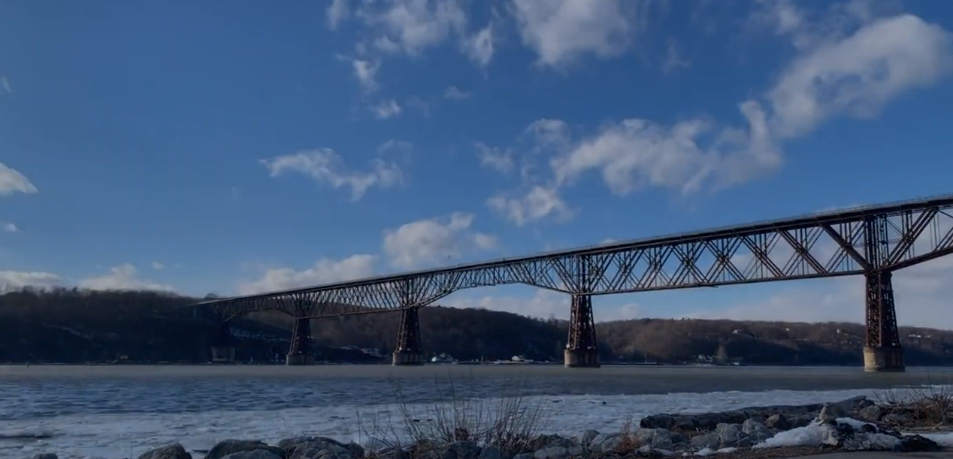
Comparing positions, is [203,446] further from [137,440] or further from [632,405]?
[632,405]

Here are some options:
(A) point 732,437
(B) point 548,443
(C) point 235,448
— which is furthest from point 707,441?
(C) point 235,448

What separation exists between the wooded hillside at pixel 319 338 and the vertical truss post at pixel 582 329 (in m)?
83.6

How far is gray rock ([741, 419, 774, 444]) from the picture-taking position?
13.2m

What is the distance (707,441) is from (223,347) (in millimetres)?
147414

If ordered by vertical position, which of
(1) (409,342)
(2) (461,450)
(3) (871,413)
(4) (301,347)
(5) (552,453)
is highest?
(1) (409,342)

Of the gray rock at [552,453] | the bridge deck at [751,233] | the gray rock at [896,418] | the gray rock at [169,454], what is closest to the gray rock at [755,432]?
the gray rock at [552,453]

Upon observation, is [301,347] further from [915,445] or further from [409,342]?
[915,445]

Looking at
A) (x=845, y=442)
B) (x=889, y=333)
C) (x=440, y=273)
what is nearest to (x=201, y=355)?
(x=440, y=273)

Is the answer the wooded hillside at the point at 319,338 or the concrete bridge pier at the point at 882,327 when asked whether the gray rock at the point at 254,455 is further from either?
the wooded hillside at the point at 319,338

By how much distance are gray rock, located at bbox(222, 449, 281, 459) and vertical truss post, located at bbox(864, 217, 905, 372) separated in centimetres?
5442

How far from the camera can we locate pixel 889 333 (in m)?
57.0

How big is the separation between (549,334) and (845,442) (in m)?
171

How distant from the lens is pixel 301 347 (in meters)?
127

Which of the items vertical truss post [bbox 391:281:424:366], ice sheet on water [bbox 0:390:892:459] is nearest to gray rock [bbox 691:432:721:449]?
ice sheet on water [bbox 0:390:892:459]
